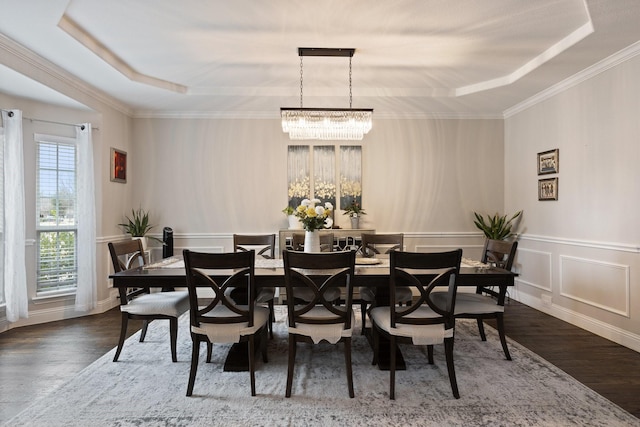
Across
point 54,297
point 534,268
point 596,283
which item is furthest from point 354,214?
point 54,297

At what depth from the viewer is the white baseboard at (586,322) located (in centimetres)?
330

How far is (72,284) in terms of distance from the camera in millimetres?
4445

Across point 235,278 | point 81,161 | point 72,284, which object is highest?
point 81,161

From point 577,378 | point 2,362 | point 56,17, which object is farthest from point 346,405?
point 56,17

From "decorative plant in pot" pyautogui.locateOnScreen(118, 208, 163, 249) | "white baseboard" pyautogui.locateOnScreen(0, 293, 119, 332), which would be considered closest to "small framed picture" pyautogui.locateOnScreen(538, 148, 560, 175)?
"decorative plant in pot" pyautogui.locateOnScreen(118, 208, 163, 249)

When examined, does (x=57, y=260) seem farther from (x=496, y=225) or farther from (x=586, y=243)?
(x=586, y=243)

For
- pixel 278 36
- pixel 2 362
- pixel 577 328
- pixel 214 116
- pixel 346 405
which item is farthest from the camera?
pixel 214 116

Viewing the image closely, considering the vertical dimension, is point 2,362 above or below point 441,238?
below

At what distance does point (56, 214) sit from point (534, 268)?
5.73 meters

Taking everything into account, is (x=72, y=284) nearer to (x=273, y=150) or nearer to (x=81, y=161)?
(x=81, y=161)

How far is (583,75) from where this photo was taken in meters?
3.86

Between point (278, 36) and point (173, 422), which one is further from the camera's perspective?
point (278, 36)

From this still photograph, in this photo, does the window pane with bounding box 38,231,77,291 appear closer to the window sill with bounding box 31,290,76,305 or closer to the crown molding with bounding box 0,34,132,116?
the window sill with bounding box 31,290,76,305

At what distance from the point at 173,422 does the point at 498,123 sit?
5417 millimetres
